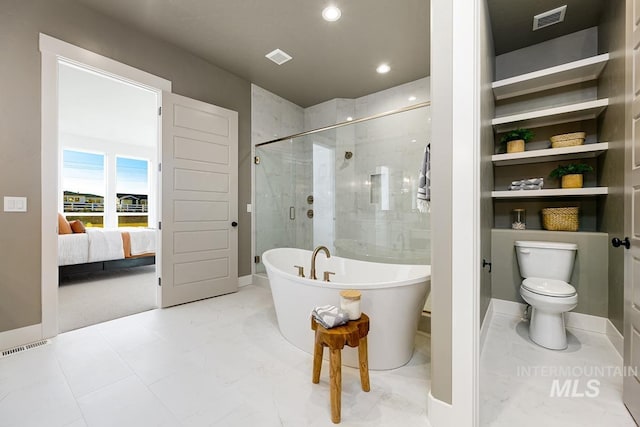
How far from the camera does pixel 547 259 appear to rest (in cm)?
229

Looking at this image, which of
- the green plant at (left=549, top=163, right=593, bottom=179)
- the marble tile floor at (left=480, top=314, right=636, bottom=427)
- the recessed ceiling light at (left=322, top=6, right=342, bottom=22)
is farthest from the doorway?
the green plant at (left=549, top=163, right=593, bottom=179)

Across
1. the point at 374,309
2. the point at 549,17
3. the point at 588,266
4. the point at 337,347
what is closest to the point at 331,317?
the point at 337,347

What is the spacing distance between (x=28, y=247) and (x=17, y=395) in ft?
3.58

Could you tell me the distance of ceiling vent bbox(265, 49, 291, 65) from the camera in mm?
2930

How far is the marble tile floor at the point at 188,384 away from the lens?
1.33m

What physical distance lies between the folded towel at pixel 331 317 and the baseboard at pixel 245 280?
2.31m

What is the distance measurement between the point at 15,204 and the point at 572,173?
4.58 meters

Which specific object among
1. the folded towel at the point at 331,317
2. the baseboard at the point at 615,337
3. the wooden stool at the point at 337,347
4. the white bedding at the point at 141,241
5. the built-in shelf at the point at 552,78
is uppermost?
the built-in shelf at the point at 552,78

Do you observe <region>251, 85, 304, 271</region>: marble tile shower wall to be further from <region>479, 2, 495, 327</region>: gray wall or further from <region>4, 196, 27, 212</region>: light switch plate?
<region>479, 2, 495, 327</region>: gray wall

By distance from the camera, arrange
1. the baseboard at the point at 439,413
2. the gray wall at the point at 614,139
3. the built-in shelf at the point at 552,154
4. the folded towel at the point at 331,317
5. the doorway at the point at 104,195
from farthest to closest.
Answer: the doorway at the point at 104,195 → the built-in shelf at the point at 552,154 → the gray wall at the point at 614,139 → the folded towel at the point at 331,317 → the baseboard at the point at 439,413

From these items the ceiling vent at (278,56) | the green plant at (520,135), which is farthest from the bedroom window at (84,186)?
the green plant at (520,135)

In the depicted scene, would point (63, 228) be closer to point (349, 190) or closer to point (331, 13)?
point (349, 190)

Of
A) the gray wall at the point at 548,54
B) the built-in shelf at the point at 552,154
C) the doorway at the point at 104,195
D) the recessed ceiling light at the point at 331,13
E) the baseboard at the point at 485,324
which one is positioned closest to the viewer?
the baseboard at the point at 485,324

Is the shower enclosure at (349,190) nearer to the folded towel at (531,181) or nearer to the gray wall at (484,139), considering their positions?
the gray wall at (484,139)
